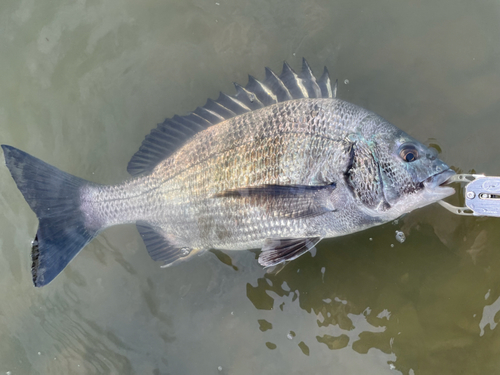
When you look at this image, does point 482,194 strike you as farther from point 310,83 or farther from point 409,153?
point 310,83

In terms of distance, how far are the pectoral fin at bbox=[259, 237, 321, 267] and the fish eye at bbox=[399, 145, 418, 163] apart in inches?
26.0

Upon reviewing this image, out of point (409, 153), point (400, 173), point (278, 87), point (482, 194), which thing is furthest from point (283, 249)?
point (482, 194)

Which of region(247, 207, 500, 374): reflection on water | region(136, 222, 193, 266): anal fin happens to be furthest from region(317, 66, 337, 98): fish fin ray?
region(136, 222, 193, 266): anal fin

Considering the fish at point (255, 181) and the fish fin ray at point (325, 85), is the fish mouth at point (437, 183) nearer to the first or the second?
the fish at point (255, 181)

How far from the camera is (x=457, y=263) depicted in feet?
7.26

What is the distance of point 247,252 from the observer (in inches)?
93.9

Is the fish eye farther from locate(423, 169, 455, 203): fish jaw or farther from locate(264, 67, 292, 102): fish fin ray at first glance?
locate(264, 67, 292, 102): fish fin ray

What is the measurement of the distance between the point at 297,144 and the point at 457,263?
56.6 inches

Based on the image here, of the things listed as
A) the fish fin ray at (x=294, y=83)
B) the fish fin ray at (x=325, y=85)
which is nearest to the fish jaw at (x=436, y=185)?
the fish fin ray at (x=325, y=85)

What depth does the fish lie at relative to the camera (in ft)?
5.82

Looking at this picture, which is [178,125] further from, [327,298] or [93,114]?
[327,298]

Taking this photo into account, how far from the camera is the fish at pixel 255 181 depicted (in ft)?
5.82

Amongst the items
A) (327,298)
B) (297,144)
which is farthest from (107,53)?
(327,298)

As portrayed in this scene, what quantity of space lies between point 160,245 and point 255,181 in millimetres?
809
